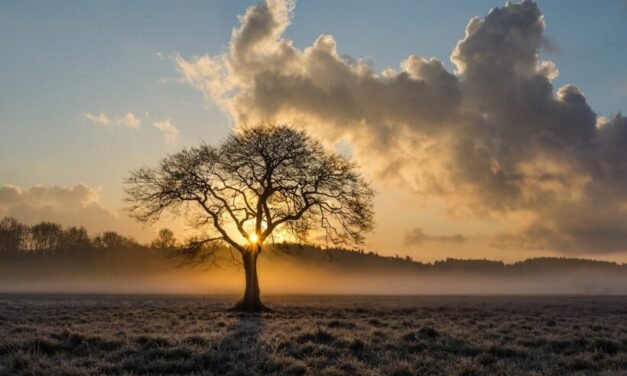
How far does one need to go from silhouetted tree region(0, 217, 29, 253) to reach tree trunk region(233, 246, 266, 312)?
475 ft

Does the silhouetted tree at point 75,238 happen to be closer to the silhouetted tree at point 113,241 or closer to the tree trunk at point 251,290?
the silhouetted tree at point 113,241

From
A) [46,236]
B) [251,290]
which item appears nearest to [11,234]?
[46,236]

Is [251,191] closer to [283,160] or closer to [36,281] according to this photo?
[283,160]

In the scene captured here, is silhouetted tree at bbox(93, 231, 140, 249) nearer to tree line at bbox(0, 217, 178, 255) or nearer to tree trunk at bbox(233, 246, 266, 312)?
tree line at bbox(0, 217, 178, 255)

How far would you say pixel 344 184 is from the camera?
40562 millimetres

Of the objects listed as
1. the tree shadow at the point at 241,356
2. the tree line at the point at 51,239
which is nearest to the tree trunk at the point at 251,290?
the tree shadow at the point at 241,356

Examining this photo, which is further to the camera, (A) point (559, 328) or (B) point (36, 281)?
(B) point (36, 281)

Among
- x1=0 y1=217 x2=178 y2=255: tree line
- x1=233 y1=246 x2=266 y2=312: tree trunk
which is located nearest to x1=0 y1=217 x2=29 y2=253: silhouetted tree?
x1=0 y1=217 x2=178 y2=255: tree line

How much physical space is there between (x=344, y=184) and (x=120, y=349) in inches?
1134

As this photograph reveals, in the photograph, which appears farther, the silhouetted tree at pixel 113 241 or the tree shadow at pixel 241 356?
the silhouetted tree at pixel 113 241

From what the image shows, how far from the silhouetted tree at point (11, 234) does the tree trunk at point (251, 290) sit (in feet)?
475

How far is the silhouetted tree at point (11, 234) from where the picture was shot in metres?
157

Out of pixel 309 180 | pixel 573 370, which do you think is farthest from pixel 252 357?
pixel 309 180

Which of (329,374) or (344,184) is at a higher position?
(344,184)
